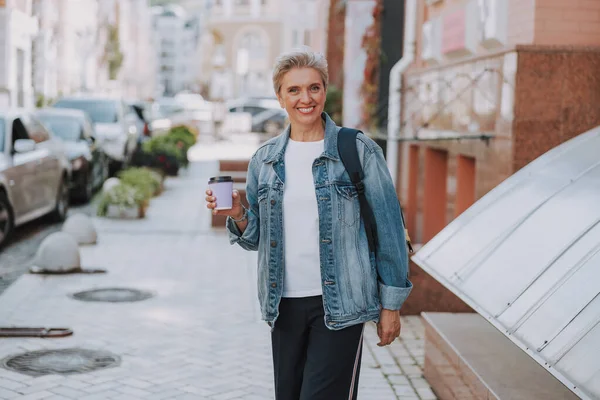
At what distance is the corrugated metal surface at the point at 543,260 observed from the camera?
3.80 meters

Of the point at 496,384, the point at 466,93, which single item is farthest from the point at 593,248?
the point at 466,93

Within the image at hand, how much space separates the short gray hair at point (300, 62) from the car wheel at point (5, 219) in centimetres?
817

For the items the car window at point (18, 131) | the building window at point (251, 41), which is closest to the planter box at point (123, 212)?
the car window at point (18, 131)

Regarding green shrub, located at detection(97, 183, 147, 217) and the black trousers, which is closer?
the black trousers

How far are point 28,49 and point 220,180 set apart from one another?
1343 inches

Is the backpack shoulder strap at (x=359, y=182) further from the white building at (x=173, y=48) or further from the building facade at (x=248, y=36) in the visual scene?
the white building at (x=173, y=48)

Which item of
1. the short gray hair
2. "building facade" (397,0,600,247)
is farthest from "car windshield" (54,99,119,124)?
the short gray hair

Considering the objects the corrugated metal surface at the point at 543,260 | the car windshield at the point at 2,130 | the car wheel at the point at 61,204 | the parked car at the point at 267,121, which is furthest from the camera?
the parked car at the point at 267,121

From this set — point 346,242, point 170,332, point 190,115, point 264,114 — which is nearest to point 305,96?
point 346,242

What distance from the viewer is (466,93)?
9.59m

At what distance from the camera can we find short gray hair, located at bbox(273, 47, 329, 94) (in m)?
3.89

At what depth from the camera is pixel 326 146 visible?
390 centimetres

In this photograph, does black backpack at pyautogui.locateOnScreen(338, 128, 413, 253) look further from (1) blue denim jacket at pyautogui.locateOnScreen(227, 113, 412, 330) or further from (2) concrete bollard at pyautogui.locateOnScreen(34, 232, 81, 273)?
(2) concrete bollard at pyautogui.locateOnScreen(34, 232, 81, 273)

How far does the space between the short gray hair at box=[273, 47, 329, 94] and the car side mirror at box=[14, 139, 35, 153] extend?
8.44 metres
